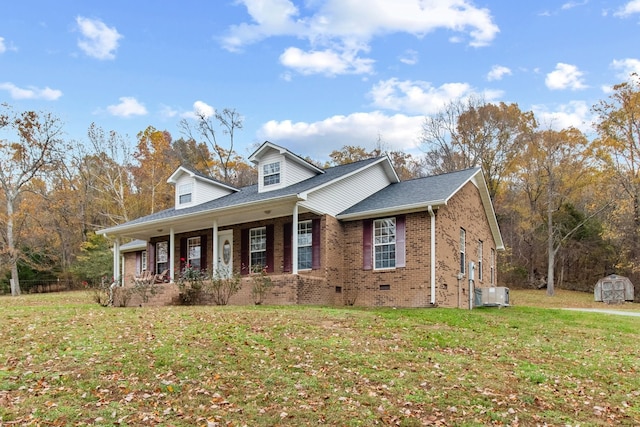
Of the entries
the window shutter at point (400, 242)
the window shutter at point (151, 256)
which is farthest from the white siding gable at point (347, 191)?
the window shutter at point (151, 256)

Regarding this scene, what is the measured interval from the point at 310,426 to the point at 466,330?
21.1ft

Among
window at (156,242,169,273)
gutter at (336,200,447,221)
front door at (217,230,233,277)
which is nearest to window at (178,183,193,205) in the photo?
window at (156,242,169,273)

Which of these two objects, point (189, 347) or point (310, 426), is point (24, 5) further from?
point (310, 426)

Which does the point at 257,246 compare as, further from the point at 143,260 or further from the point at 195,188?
the point at 143,260

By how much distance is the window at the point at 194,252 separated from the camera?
2041 centimetres

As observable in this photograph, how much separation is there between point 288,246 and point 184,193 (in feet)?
21.5

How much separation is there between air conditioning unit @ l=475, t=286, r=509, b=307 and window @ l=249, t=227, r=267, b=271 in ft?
25.8

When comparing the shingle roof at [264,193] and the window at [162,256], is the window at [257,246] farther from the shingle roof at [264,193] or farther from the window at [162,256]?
the window at [162,256]

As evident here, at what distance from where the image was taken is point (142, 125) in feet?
127

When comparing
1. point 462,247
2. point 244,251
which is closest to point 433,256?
point 462,247

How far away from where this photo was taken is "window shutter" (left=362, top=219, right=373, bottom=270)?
1686 centimetres

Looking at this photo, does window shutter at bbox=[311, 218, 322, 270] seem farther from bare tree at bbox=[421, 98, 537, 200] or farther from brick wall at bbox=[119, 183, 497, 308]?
bare tree at bbox=[421, 98, 537, 200]

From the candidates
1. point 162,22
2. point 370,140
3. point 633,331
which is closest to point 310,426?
point 633,331

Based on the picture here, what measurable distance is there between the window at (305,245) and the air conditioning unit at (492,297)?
6546 mm
